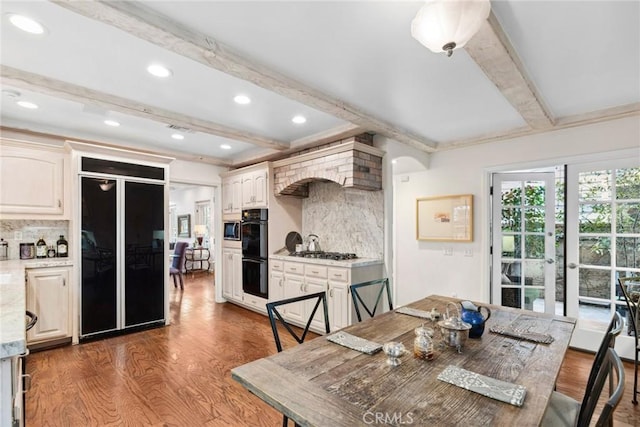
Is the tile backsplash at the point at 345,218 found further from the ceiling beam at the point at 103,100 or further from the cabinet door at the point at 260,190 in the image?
the ceiling beam at the point at 103,100

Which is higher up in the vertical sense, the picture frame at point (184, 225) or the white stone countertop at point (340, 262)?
the picture frame at point (184, 225)

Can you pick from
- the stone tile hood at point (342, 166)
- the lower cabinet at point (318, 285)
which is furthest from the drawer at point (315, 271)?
the stone tile hood at point (342, 166)

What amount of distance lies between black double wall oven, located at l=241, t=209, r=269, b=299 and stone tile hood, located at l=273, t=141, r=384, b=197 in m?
0.74

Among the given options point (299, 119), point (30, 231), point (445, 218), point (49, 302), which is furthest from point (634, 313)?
point (30, 231)

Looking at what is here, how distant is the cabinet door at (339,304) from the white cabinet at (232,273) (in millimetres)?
1962

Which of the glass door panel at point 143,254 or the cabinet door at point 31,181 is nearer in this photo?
the cabinet door at point 31,181

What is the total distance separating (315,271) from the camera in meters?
3.65

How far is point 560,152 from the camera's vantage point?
125 inches

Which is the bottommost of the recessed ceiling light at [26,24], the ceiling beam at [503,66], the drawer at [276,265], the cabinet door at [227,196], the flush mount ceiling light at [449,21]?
the drawer at [276,265]

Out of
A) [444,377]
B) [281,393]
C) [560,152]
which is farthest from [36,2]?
[560,152]

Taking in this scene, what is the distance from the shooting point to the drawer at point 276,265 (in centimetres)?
412

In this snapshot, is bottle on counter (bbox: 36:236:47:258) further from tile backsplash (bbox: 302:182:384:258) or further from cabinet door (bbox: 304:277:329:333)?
tile backsplash (bbox: 302:182:384:258)

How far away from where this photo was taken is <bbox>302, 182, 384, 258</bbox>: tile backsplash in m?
3.80

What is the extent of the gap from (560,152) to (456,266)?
1.69m
